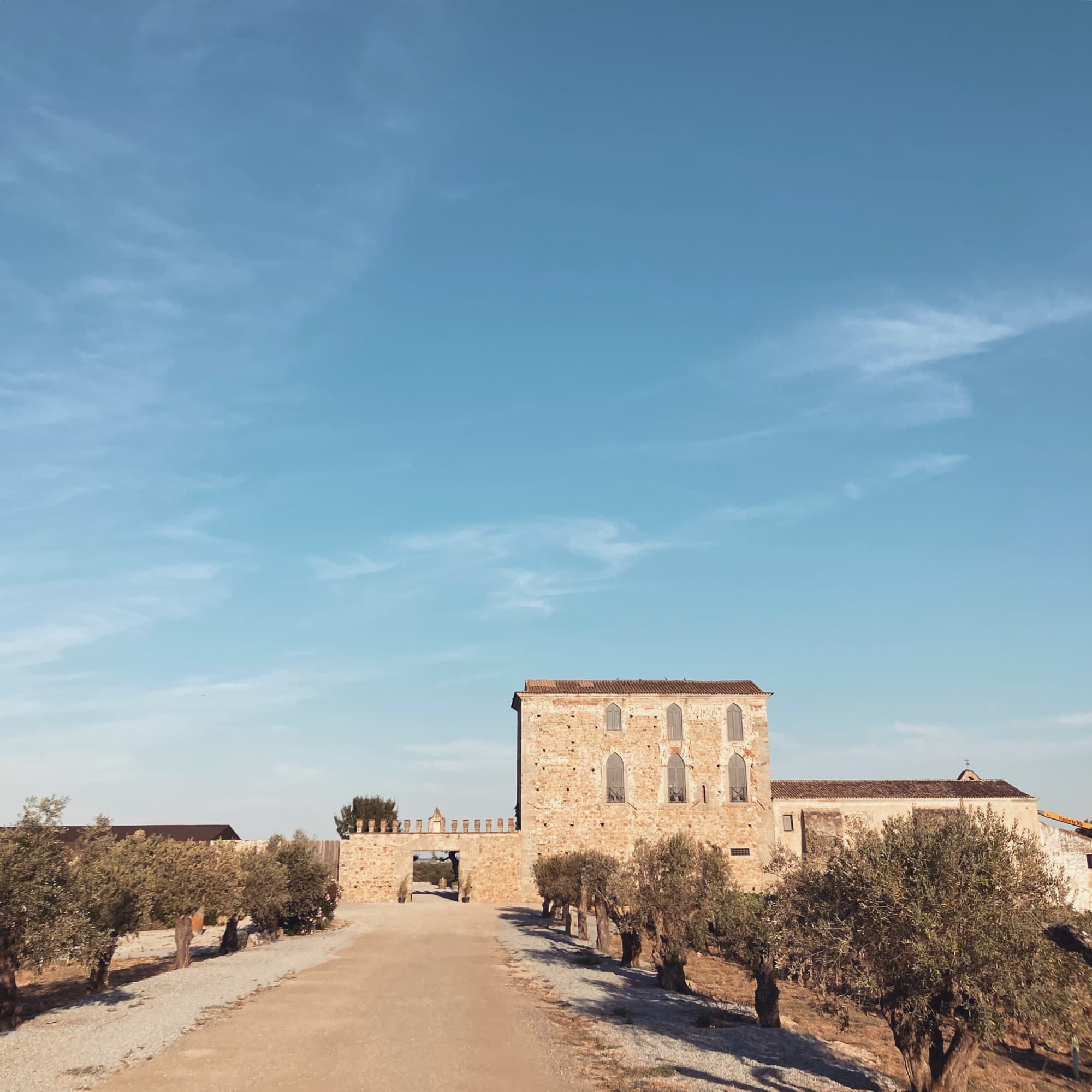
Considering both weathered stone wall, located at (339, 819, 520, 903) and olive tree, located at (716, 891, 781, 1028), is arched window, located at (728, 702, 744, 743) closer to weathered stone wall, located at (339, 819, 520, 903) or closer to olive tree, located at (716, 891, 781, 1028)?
weathered stone wall, located at (339, 819, 520, 903)

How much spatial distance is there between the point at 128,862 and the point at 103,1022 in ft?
14.9

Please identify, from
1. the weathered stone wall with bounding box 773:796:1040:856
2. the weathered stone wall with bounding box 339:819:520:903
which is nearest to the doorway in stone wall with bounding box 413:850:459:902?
the weathered stone wall with bounding box 339:819:520:903

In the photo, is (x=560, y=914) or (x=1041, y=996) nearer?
(x=1041, y=996)

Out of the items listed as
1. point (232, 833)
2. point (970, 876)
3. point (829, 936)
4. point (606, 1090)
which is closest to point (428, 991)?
point (606, 1090)

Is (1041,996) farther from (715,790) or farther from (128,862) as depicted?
(715,790)

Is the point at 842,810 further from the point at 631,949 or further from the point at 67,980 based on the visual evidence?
the point at 67,980

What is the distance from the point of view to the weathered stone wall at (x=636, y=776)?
48031mm

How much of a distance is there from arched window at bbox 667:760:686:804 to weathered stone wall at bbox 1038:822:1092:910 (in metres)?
17.7

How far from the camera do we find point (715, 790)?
160 ft

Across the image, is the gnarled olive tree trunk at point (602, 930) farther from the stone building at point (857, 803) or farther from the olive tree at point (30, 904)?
the stone building at point (857, 803)

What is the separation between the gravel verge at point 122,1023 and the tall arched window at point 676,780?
26.3m

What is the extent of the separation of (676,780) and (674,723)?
10.2 ft

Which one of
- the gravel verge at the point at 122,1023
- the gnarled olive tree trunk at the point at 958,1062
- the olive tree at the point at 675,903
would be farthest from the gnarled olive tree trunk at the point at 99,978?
the gnarled olive tree trunk at the point at 958,1062

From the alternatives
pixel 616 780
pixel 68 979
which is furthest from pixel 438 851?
pixel 68 979
